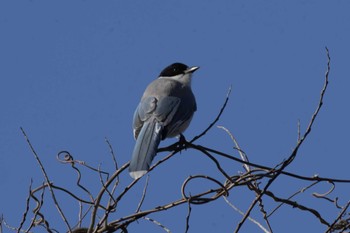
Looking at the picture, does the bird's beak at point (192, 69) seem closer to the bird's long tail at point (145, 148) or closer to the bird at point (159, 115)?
the bird at point (159, 115)

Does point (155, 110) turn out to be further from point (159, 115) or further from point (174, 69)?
point (174, 69)

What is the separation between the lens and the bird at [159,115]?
346 cm

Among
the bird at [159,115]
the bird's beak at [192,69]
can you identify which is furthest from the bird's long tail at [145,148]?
the bird's beak at [192,69]

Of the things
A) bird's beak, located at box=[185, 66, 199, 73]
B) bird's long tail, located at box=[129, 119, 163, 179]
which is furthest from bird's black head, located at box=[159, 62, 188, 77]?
bird's long tail, located at box=[129, 119, 163, 179]

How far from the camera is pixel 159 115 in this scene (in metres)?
4.21

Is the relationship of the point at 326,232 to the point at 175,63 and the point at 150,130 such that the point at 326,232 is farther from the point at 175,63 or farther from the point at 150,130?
the point at 175,63

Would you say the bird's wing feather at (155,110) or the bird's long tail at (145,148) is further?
the bird's wing feather at (155,110)

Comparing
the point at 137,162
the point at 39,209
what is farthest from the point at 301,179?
the point at 39,209

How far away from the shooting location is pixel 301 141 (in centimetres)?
275

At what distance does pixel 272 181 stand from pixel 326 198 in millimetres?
585

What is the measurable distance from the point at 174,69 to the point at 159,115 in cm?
142

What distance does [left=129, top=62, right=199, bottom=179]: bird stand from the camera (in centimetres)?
346

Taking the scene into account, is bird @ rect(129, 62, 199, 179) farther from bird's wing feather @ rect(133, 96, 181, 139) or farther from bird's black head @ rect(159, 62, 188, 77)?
bird's black head @ rect(159, 62, 188, 77)

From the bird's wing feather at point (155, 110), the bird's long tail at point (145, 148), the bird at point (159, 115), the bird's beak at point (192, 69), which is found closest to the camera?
the bird's long tail at point (145, 148)
